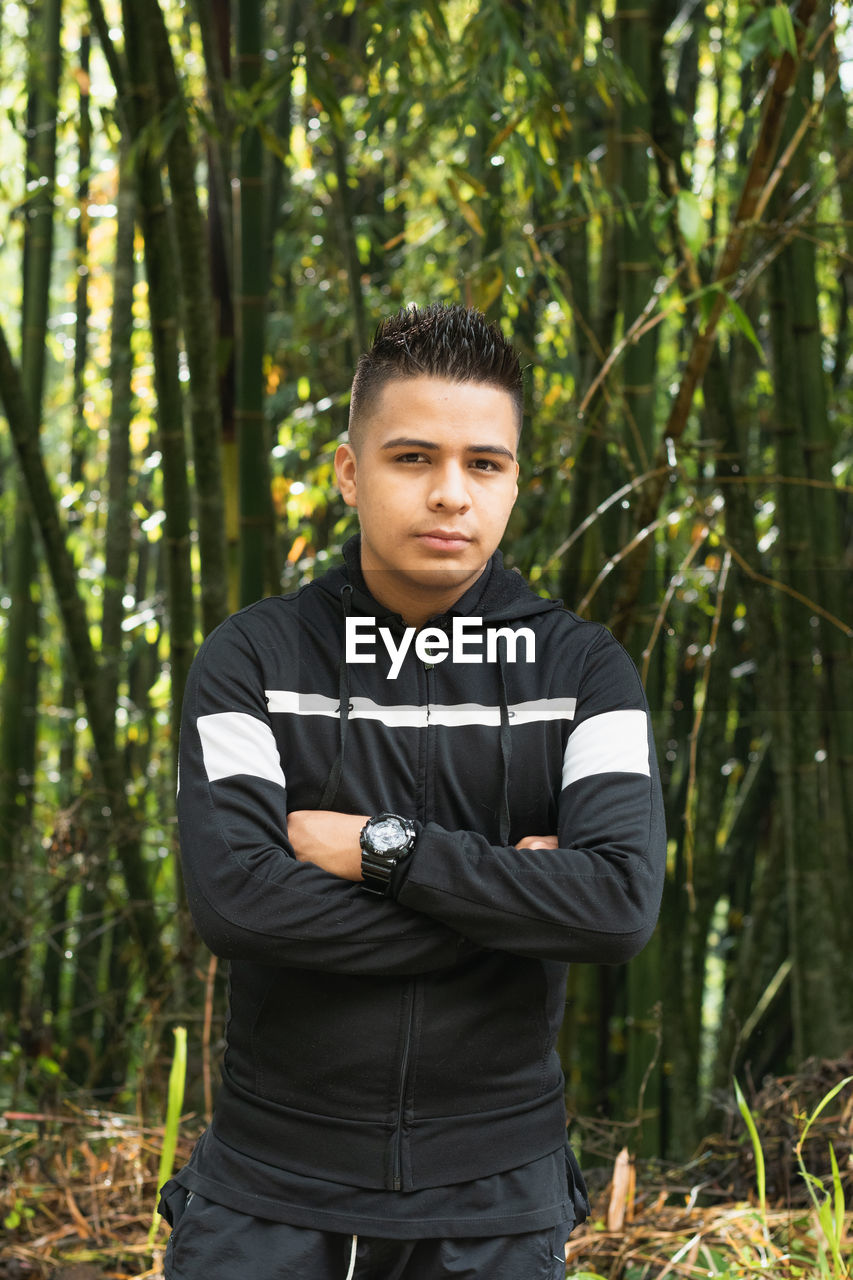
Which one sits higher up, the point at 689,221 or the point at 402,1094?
the point at 689,221

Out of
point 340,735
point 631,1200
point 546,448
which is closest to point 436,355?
point 340,735

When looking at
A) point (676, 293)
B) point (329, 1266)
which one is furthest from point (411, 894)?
point (676, 293)

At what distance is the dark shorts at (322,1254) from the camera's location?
1.12 m

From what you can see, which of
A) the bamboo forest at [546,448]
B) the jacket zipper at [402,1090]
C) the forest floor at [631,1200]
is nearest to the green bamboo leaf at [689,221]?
the bamboo forest at [546,448]

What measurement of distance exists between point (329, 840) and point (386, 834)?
0.22 feet

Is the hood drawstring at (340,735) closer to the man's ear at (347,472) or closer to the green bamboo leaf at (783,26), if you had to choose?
the man's ear at (347,472)

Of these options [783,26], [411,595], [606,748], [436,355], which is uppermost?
[783,26]

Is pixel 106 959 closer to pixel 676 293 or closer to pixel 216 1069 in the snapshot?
pixel 216 1069

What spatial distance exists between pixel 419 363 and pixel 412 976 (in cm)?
56

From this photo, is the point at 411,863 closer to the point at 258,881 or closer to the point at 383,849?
the point at 383,849

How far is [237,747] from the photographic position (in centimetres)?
118

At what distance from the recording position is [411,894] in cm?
111

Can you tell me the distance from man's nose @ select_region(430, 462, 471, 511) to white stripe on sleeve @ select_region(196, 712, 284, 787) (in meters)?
0.26

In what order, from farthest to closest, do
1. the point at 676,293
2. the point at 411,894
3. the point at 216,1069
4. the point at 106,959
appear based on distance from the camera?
the point at 106,959 < the point at 216,1069 < the point at 676,293 < the point at 411,894
